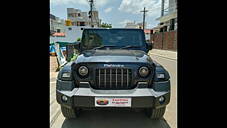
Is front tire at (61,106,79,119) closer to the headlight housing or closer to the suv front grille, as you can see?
the suv front grille

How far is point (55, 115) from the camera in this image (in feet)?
11.8

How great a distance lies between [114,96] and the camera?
266 cm

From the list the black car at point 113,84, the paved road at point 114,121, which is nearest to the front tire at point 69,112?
the paved road at point 114,121

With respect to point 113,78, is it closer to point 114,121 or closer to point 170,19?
point 114,121

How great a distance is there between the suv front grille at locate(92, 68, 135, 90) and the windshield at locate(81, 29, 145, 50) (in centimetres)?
140

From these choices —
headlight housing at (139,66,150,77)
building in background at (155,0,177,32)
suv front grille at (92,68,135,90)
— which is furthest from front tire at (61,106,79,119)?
building in background at (155,0,177,32)

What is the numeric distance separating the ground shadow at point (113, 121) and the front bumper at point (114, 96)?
603 mm

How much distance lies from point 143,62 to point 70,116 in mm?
1601

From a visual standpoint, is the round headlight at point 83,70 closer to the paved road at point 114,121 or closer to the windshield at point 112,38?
the paved road at point 114,121

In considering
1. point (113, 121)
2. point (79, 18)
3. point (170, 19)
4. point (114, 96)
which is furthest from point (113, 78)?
point (79, 18)

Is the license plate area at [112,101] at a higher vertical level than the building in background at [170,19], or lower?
lower

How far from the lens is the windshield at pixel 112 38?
13.6ft
